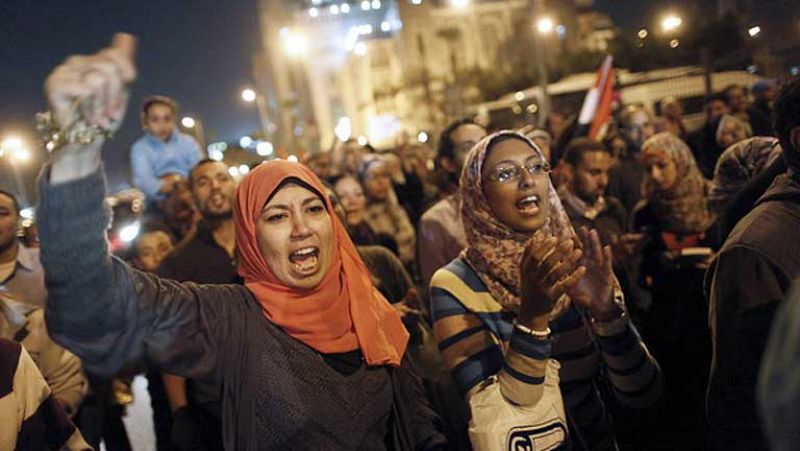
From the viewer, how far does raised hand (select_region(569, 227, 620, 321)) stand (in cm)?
248

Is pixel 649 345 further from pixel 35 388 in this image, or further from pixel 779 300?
pixel 35 388

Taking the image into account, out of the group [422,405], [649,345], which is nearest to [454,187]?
[649,345]

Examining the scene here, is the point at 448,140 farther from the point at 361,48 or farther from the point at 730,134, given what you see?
the point at 361,48

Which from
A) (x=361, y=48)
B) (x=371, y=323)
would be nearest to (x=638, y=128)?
(x=371, y=323)

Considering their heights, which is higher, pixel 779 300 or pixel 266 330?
pixel 266 330

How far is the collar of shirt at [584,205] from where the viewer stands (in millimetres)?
4703

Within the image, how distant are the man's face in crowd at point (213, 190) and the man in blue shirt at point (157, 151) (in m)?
2.13

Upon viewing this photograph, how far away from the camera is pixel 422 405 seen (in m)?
2.62

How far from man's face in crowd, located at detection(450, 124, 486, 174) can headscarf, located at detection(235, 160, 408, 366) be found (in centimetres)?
271

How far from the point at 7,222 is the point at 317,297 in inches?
97.9

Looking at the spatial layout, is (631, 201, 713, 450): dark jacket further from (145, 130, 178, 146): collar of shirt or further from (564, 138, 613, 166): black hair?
(145, 130, 178, 146): collar of shirt

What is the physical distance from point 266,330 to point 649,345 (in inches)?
137

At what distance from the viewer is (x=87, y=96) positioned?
1707 mm

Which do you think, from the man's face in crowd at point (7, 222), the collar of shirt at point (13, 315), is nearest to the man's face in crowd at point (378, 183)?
the man's face in crowd at point (7, 222)
